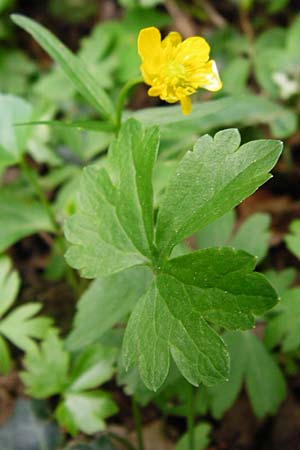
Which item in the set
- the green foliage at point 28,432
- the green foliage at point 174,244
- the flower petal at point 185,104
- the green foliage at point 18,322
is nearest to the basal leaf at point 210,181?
the green foliage at point 174,244

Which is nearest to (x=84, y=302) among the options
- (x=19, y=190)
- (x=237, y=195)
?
(x=237, y=195)

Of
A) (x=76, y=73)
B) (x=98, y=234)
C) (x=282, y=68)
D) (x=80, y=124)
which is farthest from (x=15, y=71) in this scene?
(x=98, y=234)

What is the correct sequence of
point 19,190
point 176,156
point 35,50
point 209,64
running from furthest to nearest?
point 35,50
point 19,190
point 176,156
point 209,64

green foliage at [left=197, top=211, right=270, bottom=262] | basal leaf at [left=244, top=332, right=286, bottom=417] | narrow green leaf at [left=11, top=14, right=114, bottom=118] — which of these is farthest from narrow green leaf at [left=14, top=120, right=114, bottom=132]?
basal leaf at [left=244, top=332, right=286, bottom=417]

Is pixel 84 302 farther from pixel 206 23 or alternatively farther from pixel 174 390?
pixel 206 23

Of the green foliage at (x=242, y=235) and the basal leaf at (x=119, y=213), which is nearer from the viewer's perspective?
the basal leaf at (x=119, y=213)

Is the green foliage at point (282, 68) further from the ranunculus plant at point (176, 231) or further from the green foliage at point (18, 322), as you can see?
the green foliage at point (18, 322)
